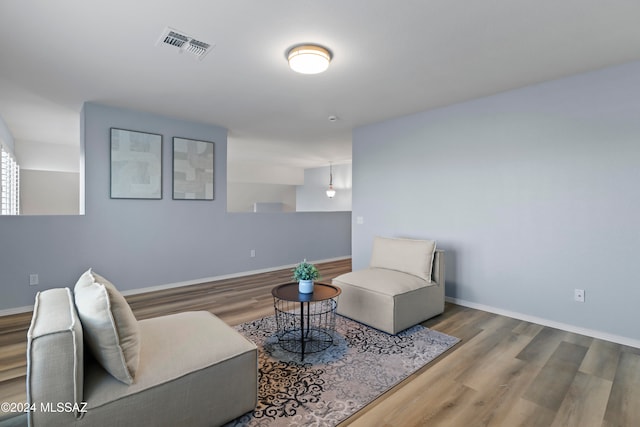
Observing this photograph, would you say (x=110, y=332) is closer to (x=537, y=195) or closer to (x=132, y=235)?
(x=132, y=235)

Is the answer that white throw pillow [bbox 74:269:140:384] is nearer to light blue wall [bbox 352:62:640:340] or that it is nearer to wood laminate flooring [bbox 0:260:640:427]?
wood laminate flooring [bbox 0:260:640:427]

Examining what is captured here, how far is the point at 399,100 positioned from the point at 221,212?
3.20m

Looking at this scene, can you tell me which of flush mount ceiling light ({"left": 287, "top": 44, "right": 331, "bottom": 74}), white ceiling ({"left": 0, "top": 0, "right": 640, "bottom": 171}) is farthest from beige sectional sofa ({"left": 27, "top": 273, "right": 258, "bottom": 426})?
flush mount ceiling light ({"left": 287, "top": 44, "right": 331, "bottom": 74})

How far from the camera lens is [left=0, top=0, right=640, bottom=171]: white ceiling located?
1981mm

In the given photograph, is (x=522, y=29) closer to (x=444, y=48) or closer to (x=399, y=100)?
(x=444, y=48)

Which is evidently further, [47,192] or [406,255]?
[47,192]

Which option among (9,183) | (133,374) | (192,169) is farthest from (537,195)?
(9,183)

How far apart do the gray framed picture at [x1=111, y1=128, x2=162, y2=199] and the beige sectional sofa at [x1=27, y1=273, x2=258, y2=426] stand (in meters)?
2.72

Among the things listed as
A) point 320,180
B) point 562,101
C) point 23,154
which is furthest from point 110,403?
point 320,180

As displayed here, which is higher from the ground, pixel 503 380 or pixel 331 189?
pixel 331 189

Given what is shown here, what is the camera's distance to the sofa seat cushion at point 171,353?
4.40 feet

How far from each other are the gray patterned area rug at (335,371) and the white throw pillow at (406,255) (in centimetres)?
61

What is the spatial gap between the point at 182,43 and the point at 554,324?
432 cm

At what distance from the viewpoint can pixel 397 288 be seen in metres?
2.93
